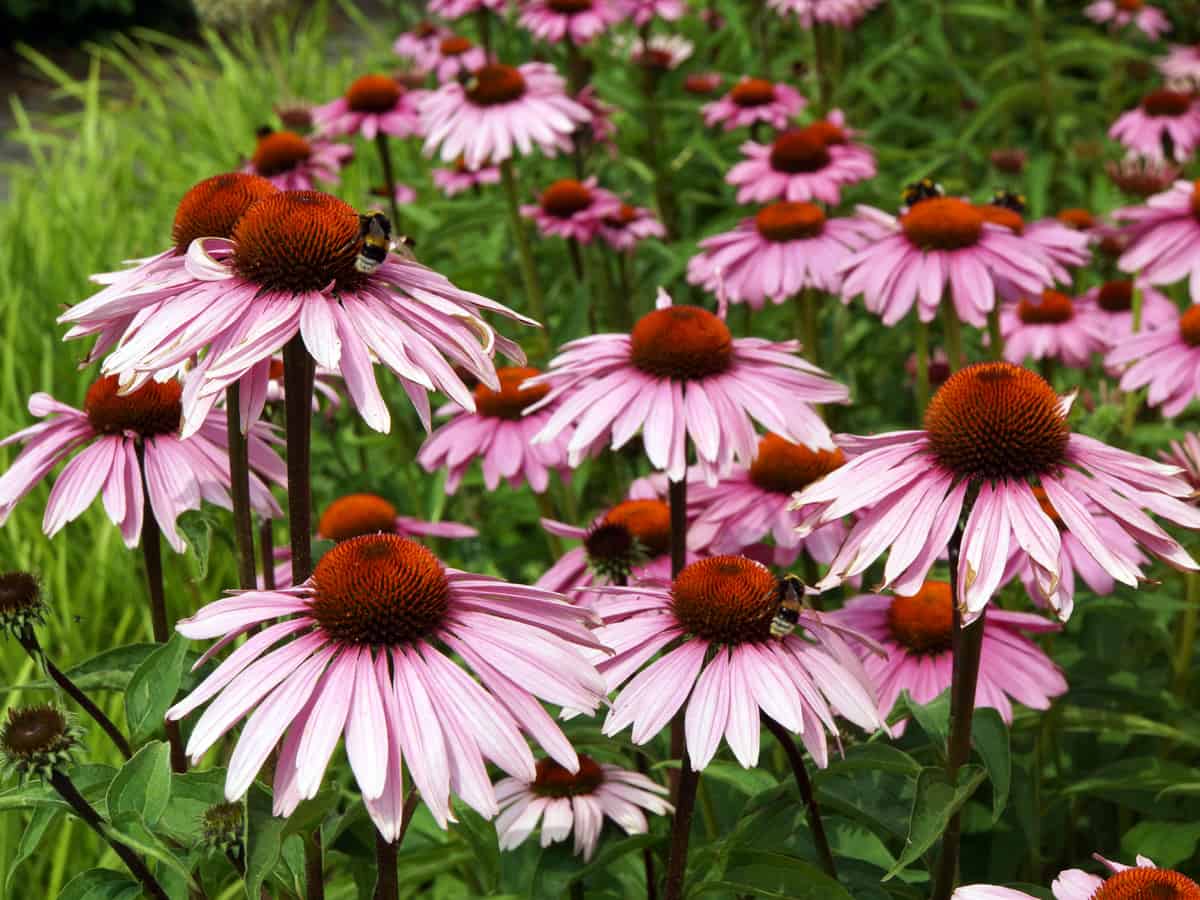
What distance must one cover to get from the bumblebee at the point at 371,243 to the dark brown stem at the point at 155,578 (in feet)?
1.47

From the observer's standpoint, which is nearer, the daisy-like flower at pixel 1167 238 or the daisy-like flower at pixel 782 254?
the daisy-like flower at pixel 1167 238

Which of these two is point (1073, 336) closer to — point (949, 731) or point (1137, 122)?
point (1137, 122)

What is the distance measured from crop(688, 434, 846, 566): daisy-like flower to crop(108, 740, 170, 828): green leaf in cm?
84

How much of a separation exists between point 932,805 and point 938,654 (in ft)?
1.63

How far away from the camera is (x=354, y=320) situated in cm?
130

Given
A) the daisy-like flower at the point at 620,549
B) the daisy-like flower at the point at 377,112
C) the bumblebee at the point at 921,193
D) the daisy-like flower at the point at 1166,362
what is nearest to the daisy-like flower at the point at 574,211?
the daisy-like flower at the point at 377,112

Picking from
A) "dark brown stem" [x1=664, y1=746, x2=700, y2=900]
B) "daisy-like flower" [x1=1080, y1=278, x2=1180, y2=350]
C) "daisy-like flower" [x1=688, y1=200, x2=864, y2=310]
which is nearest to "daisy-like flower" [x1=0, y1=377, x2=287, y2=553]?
"dark brown stem" [x1=664, y1=746, x2=700, y2=900]

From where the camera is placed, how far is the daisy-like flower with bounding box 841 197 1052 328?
2393 millimetres

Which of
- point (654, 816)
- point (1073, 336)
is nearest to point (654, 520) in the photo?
point (654, 816)

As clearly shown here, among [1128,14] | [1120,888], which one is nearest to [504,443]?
[1120,888]

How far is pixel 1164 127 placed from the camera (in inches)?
158

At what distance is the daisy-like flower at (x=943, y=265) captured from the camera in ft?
7.85

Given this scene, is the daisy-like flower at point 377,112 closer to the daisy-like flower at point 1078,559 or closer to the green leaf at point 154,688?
the daisy-like flower at point 1078,559

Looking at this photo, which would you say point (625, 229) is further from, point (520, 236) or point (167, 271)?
point (167, 271)
